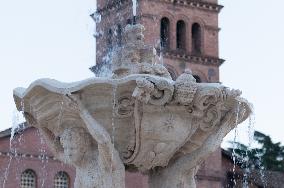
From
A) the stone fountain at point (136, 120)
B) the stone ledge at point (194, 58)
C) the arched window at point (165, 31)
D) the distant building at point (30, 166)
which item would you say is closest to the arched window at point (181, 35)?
the stone ledge at point (194, 58)

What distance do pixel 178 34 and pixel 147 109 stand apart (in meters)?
36.9

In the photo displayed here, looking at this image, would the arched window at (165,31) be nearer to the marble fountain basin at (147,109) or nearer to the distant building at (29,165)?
the distant building at (29,165)

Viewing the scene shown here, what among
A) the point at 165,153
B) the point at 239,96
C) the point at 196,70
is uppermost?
the point at 196,70

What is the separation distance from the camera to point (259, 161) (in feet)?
179

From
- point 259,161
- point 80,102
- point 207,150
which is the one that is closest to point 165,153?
point 207,150

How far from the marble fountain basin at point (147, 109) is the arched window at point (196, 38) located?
36.0 m

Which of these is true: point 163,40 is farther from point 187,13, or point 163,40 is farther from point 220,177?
point 220,177

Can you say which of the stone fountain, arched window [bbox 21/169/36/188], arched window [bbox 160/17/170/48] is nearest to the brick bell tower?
arched window [bbox 160/17/170/48]

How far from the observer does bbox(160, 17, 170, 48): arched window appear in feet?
143

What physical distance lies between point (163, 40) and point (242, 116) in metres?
35.0

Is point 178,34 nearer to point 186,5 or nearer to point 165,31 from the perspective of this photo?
point 165,31

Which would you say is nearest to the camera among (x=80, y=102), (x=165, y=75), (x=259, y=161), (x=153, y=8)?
(x=80, y=102)

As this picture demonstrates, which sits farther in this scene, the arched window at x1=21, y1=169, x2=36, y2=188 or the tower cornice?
the tower cornice

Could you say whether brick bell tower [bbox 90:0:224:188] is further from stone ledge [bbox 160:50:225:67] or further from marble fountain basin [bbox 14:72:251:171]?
marble fountain basin [bbox 14:72:251:171]
